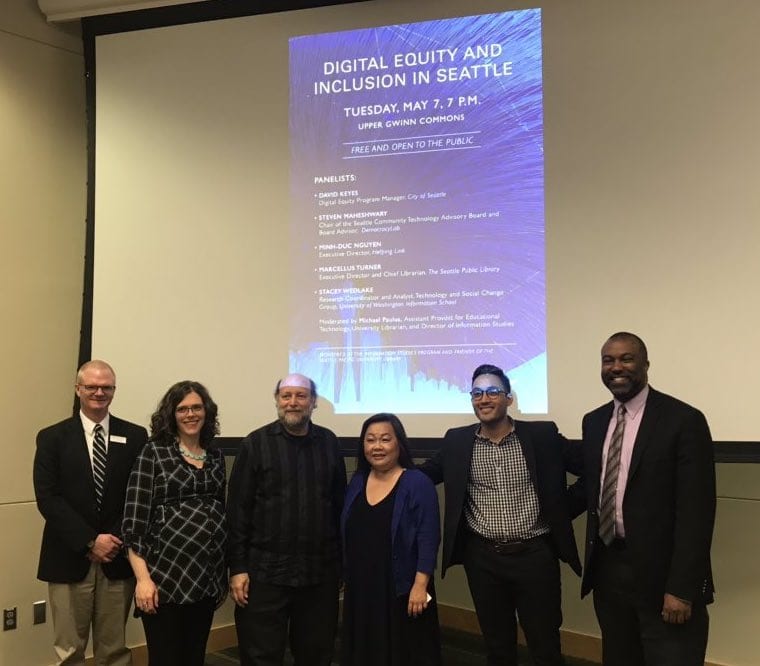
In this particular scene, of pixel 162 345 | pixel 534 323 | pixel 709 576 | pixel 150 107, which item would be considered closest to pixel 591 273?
pixel 534 323

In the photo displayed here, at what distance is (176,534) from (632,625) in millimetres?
1653

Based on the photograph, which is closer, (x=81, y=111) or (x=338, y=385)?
(x=338, y=385)

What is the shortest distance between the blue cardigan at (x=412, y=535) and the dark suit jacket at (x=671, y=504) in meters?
0.69

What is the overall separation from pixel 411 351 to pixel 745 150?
170cm

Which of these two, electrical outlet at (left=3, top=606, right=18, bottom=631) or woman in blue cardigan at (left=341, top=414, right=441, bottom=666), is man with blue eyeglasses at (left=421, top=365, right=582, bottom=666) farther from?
electrical outlet at (left=3, top=606, right=18, bottom=631)

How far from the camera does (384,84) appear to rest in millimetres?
3645

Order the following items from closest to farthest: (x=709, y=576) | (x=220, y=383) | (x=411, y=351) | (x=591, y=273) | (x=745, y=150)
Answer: (x=709, y=576) < (x=745, y=150) < (x=591, y=273) < (x=411, y=351) < (x=220, y=383)

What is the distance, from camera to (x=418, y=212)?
3537 millimetres

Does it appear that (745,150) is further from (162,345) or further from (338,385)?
(162,345)

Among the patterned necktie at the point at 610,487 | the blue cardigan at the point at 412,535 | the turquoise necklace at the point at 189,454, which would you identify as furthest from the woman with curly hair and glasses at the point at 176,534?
the patterned necktie at the point at 610,487

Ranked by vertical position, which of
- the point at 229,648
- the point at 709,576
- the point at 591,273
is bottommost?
the point at 229,648

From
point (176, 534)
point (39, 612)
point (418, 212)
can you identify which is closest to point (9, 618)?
point (39, 612)

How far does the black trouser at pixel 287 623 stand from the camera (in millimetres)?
2740

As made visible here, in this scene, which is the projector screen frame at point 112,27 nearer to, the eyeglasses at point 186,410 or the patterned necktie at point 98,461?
the patterned necktie at point 98,461
